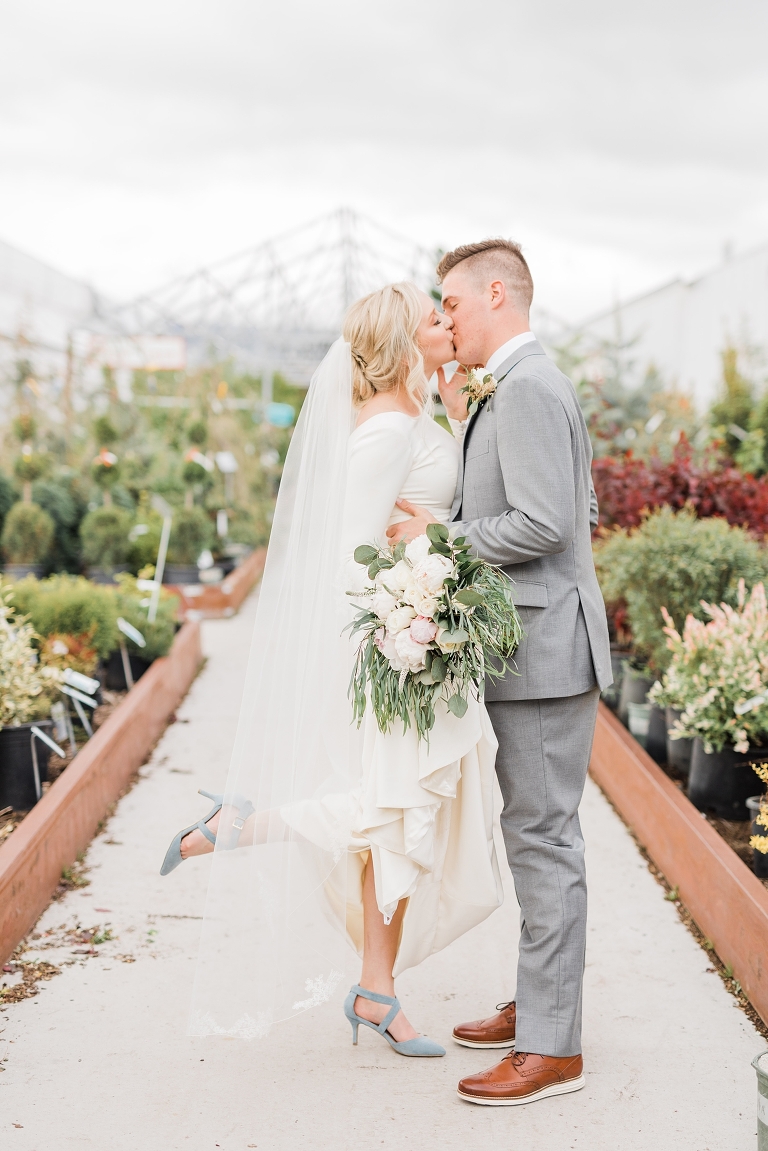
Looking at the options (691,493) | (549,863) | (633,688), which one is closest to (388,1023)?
(549,863)

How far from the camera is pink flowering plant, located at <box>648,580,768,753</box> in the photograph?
13.2 feet

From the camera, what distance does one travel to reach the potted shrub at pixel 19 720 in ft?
13.5

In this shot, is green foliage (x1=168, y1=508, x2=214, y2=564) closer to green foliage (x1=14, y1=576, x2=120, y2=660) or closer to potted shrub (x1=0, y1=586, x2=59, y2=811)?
green foliage (x1=14, y1=576, x2=120, y2=660)

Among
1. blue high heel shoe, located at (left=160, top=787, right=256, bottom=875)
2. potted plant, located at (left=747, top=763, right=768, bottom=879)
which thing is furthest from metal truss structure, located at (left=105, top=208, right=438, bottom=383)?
blue high heel shoe, located at (left=160, top=787, right=256, bottom=875)

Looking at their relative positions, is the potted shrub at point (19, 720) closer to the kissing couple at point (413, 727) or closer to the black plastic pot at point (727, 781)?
the kissing couple at point (413, 727)

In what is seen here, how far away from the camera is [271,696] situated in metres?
2.88

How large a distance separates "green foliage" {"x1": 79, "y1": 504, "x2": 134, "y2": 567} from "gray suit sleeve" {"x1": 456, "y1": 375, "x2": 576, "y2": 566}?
7.58 meters

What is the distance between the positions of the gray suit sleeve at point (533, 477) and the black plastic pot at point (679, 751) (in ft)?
8.58

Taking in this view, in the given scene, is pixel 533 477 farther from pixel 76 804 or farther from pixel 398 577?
pixel 76 804

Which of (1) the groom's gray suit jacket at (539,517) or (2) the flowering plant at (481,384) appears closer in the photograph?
(1) the groom's gray suit jacket at (539,517)

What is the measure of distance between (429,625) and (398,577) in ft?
0.47

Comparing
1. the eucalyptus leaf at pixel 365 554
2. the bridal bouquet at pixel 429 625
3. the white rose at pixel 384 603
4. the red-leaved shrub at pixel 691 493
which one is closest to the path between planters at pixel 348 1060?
the bridal bouquet at pixel 429 625

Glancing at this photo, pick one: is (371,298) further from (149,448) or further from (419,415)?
(149,448)

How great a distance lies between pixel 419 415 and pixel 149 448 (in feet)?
34.4
